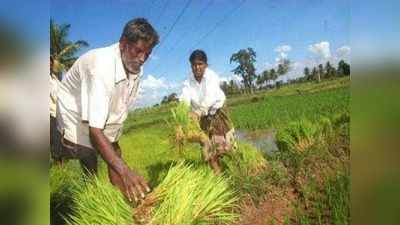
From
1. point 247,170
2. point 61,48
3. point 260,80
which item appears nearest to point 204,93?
point 260,80

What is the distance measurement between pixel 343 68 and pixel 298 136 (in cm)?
57

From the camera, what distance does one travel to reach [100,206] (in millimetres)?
4125

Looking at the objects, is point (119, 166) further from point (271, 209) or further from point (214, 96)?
point (271, 209)

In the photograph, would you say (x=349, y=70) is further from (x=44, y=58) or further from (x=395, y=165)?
(x=44, y=58)

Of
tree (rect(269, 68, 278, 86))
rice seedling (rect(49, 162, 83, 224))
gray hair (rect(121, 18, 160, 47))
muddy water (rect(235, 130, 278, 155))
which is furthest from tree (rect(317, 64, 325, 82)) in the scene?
rice seedling (rect(49, 162, 83, 224))

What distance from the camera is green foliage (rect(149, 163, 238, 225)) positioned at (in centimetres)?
395

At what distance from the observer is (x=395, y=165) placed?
10.2 feet

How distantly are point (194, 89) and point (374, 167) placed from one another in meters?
1.45

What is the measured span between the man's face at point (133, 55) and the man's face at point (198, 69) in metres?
0.38

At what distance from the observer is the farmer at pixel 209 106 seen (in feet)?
13.3

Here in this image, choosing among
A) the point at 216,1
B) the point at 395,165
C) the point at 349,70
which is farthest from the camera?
the point at 216,1

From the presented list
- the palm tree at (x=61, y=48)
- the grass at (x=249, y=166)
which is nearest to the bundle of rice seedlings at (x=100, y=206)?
the grass at (x=249, y=166)

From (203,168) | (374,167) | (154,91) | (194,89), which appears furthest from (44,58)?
(374,167)

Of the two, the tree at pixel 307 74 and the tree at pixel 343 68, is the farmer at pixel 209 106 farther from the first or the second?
the tree at pixel 343 68
